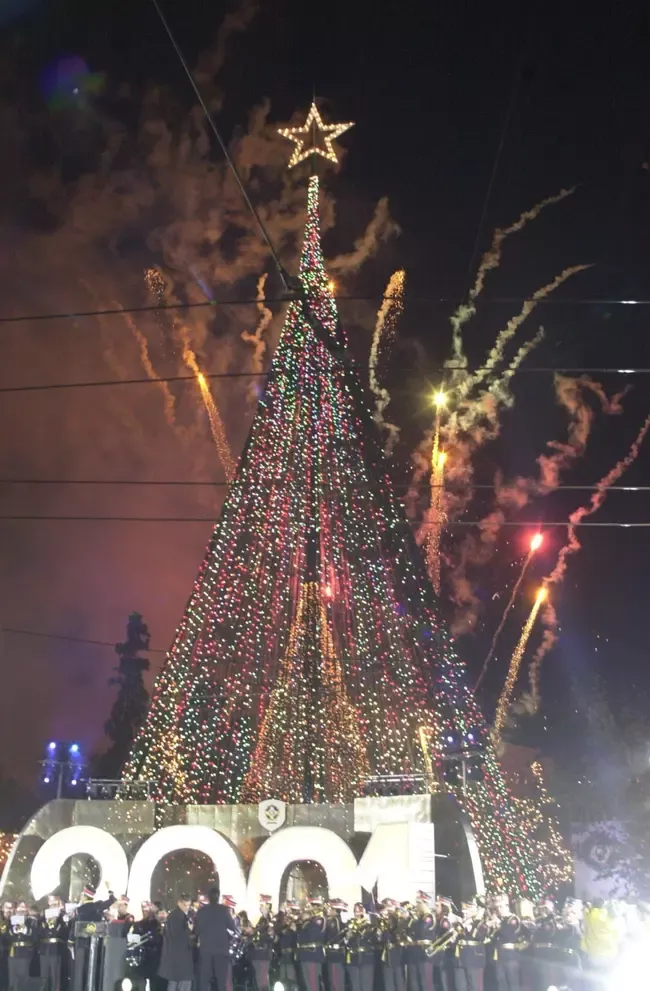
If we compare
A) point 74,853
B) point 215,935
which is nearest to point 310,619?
point 74,853

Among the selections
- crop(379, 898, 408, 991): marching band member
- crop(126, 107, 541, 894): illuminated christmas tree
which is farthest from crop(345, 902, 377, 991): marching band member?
crop(126, 107, 541, 894): illuminated christmas tree

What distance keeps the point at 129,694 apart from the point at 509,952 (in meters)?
41.4

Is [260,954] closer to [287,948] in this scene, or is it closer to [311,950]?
[287,948]

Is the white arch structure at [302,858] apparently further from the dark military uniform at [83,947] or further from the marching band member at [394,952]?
the dark military uniform at [83,947]

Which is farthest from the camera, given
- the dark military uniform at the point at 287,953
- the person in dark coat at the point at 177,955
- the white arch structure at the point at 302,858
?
the white arch structure at the point at 302,858

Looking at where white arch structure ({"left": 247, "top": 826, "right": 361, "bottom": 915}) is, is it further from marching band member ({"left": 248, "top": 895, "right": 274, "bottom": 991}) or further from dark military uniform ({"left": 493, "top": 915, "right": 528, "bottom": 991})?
dark military uniform ({"left": 493, "top": 915, "right": 528, "bottom": 991})

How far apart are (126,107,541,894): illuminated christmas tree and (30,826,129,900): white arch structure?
289 centimetres

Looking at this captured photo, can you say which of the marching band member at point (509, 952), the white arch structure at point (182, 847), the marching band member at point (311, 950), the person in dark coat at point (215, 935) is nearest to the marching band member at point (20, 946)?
the person in dark coat at point (215, 935)

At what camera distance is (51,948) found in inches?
543

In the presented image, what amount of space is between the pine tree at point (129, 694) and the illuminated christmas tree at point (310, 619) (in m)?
27.7

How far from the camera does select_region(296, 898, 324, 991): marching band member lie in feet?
43.5

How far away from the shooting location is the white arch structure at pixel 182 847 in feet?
61.3

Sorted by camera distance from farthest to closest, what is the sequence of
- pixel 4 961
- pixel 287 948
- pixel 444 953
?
1. pixel 287 948
2. pixel 4 961
3. pixel 444 953

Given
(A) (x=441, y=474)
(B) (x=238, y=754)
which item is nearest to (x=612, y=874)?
(B) (x=238, y=754)
